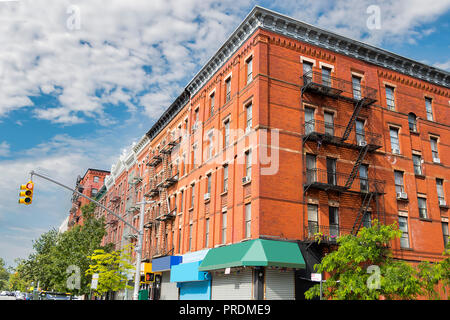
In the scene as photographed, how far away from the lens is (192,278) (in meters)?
29.4

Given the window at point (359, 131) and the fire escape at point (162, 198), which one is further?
the fire escape at point (162, 198)

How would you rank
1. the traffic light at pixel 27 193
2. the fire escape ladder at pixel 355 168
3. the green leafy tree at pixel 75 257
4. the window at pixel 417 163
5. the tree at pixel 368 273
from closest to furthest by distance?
the traffic light at pixel 27 193 < the tree at pixel 368 273 < the fire escape ladder at pixel 355 168 < the window at pixel 417 163 < the green leafy tree at pixel 75 257

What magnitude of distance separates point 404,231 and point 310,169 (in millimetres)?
8742

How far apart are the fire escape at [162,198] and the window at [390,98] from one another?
62.7ft

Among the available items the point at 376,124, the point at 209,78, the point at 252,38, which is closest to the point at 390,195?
the point at 376,124

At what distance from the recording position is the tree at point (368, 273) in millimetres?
18750

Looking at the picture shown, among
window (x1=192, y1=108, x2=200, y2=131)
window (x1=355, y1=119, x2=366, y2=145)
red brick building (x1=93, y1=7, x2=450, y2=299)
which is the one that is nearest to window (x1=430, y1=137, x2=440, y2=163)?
red brick building (x1=93, y1=7, x2=450, y2=299)

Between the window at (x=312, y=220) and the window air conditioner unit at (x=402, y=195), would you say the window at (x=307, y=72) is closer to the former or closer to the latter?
the window at (x=312, y=220)

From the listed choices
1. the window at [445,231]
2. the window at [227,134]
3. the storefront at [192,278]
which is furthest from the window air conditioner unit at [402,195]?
the storefront at [192,278]

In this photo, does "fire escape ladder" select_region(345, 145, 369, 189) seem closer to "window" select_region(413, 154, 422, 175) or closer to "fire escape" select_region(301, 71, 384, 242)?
"fire escape" select_region(301, 71, 384, 242)

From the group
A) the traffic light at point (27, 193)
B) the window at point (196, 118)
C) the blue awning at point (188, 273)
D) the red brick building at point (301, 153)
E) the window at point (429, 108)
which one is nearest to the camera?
the traffic light at point (27, 193)

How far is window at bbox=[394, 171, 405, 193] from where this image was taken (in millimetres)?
29680

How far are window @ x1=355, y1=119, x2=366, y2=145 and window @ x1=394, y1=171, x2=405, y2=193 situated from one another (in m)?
3.73
